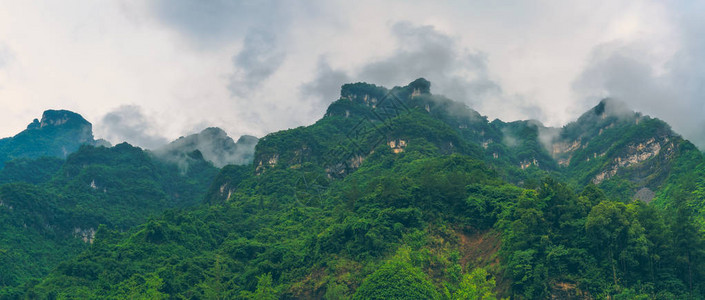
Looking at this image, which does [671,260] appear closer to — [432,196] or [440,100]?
[432,196]

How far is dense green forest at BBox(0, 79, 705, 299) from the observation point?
146 feet

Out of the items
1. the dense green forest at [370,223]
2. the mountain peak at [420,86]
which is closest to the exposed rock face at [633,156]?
the dense green forest at [370,223]

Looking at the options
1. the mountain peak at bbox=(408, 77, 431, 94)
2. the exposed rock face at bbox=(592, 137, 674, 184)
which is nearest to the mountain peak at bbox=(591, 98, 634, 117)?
the exposed rock face at bbox=(592, 137, 674, 184)

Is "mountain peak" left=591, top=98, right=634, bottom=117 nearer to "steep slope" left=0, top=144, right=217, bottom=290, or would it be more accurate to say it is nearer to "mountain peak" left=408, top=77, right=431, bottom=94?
"mountain peak" left=408, top=77, right=431, bottom=94

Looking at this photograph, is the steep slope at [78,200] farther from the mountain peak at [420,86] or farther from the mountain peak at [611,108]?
the mountain peak at [611,108]

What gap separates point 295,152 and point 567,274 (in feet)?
270

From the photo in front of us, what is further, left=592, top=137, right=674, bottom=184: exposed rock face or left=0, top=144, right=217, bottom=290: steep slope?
left=592, top=137, right=674, bottom=184: exposed rock face

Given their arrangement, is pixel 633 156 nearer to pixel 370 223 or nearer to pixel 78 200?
pixel 370 223

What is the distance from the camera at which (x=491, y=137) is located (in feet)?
564

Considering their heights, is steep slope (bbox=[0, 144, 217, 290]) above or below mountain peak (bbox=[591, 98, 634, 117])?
below

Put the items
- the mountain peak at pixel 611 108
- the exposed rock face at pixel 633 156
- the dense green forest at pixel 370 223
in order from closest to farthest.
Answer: the dense green forest at pixel 370 223 → the exposed rock face at pixel 633 156 → the mountain peak at pixel 611 108

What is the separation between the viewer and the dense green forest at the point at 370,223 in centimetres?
4462

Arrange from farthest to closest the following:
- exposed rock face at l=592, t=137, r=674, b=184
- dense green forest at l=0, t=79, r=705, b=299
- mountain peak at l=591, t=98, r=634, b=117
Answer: mountain peak at l=591, t=98, r=634, b=117 → exposed rock face at l=592, t=137, r=674, b=184 → dense green forest at l=0, t=79, r=705, b=299

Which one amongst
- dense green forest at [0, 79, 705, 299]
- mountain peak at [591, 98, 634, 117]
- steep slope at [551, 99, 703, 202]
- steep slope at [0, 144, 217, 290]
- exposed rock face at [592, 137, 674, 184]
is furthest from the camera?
mountain peak at [591, 98, 634, 117]
